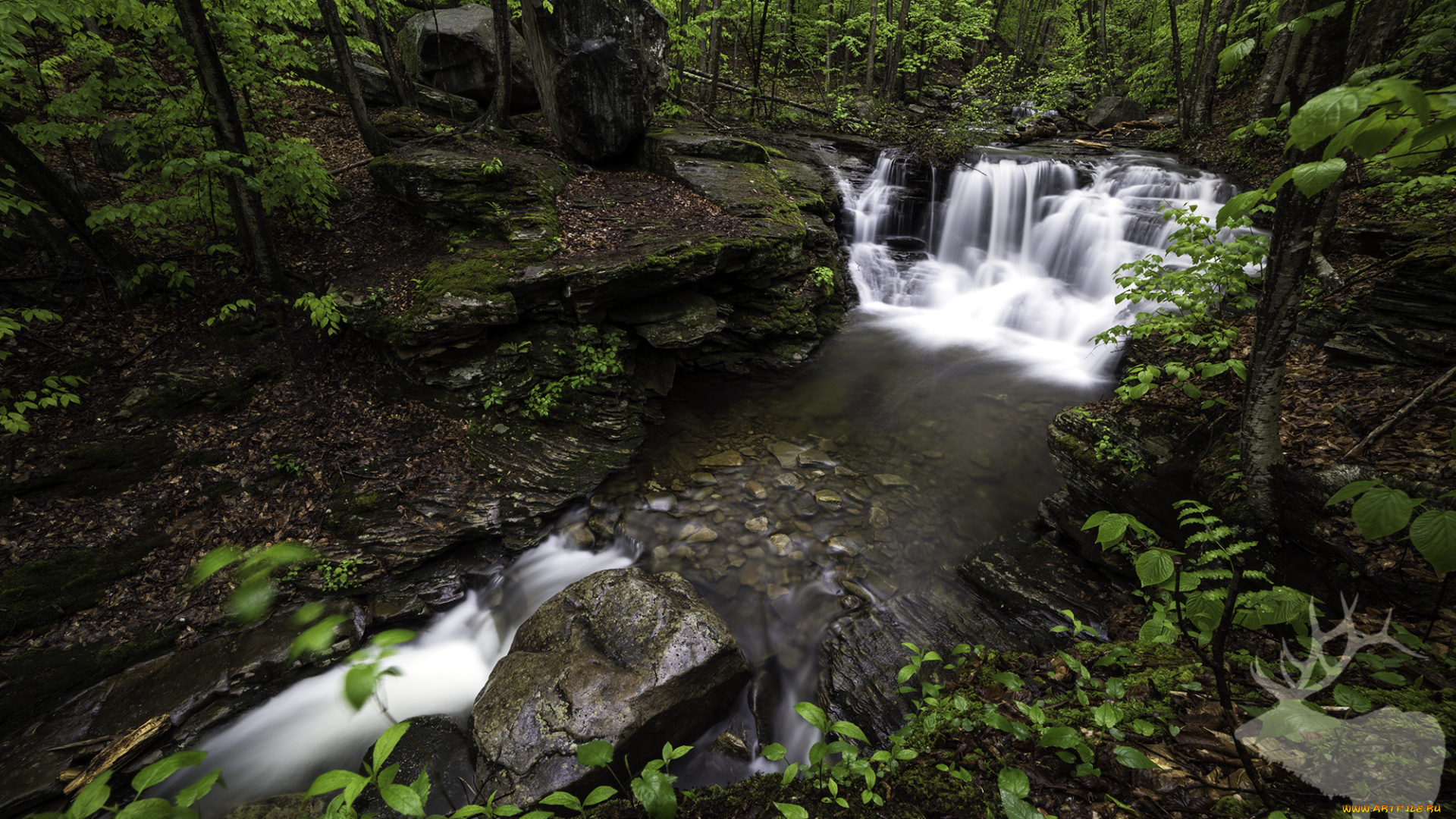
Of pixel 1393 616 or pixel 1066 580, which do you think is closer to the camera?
pixel 1393 616

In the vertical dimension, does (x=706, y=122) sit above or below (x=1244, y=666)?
above

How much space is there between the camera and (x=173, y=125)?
17.5ft

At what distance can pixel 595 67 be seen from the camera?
8.03m

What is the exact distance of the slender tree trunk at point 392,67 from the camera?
8.77 metres

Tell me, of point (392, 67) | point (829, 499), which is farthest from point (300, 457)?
point (392, 67)

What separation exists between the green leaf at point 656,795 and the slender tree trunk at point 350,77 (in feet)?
30.8

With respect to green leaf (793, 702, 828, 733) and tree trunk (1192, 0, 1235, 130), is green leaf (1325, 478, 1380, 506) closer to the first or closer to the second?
green leaf (793, 702, 828, 733)

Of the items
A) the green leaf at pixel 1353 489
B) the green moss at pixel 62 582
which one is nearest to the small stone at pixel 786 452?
the green leaf at pixel 1353 489

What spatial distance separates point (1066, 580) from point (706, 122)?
1236 cm

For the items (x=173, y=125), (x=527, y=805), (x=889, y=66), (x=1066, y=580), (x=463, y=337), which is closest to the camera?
(x=527, y=805)

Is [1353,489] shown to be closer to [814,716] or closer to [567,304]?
[814,716]

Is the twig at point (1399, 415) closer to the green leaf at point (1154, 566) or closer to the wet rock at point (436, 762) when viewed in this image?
the green leaf at point (1154, 566)

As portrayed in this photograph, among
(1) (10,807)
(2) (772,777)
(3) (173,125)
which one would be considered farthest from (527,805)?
(3) (173,125)

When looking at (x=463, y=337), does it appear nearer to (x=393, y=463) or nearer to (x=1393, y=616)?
(x=393, y=463)
